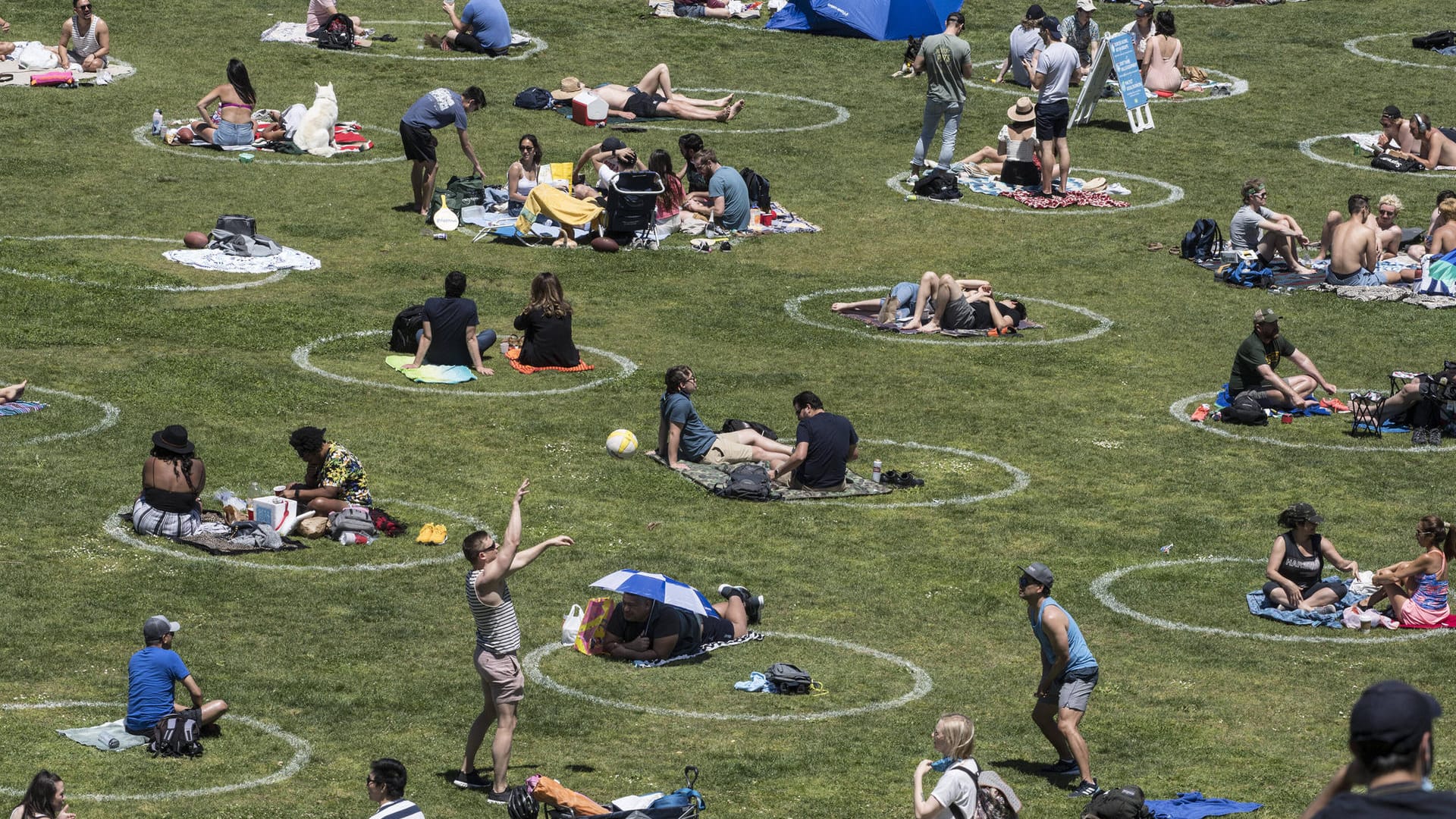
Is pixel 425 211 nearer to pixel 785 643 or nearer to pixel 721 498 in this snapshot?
pixel 721 498

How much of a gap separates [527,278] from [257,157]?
28.2ft

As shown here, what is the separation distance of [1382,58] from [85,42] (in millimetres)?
28120

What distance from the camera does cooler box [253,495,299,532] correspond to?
2153 centimetres

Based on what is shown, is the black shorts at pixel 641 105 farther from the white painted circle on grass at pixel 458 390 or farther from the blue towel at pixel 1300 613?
the blue towel at pixel 1300 613

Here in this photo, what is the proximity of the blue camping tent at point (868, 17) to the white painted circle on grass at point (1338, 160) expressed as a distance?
9.25 metres

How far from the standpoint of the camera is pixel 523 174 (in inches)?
1401

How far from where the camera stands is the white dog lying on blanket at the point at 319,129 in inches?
1550

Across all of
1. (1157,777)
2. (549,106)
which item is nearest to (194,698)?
(1157,777)

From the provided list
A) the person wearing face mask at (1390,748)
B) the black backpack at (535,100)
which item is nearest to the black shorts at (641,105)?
the black backpack at (535,100)

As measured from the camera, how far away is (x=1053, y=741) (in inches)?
642

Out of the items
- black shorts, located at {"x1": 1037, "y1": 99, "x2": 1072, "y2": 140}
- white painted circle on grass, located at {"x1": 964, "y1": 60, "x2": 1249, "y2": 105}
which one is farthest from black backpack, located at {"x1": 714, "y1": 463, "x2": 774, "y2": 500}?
white painted circle on grass, located at {"x1": 964, "y1": 60, "x2": 1249, "y2": 105}

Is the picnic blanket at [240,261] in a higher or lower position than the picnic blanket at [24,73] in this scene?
A: lower

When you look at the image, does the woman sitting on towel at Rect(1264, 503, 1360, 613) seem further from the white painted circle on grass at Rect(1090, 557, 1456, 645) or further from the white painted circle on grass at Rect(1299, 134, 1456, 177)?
the white painted circle on grass at Rect(1299, 134, 1456, 177)

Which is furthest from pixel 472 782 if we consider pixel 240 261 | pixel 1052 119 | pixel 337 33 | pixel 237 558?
pixel 337 33
